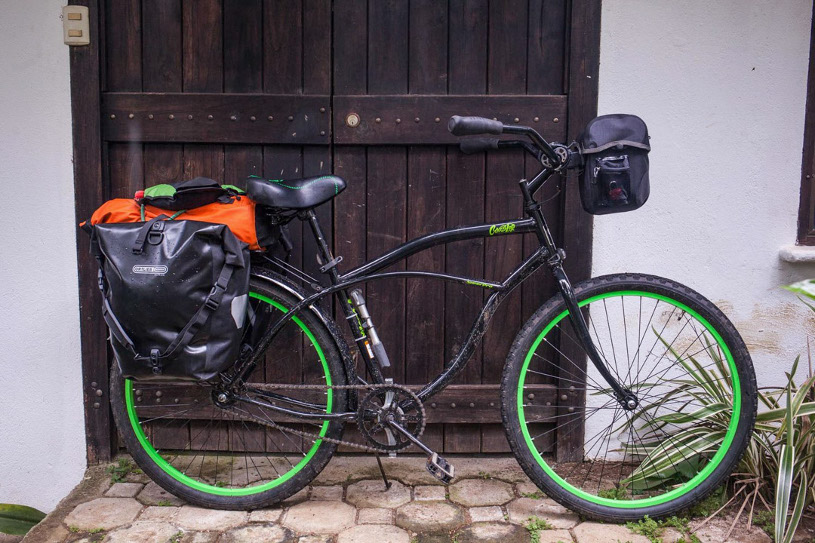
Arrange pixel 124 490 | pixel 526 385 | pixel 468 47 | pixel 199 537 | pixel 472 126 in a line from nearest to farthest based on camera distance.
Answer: pixel 472 126
pixel 199 537
pixel 124 490
pixel 468 47
pixel 526 385

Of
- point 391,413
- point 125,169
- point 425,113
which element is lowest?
point 391,413

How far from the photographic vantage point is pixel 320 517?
2430 millimetres

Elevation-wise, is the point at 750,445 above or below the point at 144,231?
below

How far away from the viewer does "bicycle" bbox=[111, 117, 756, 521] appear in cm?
237

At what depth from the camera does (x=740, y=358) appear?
234cm

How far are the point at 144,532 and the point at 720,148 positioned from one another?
2.63 metres

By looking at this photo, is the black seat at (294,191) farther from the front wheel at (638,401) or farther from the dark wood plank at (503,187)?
the front wheel at (638,401)

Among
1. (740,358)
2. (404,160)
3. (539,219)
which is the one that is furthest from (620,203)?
(404,160)

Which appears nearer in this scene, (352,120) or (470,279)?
(470,279)

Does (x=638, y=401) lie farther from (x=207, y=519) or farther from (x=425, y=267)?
(x=207, y=519)

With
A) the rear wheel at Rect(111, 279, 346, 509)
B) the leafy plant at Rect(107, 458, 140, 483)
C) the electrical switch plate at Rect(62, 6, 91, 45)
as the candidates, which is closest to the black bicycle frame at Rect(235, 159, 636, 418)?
the rear wheel at Rect(111, 279, 346, 509)

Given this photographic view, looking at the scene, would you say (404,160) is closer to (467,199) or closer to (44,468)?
(467,199)

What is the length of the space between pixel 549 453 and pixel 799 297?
3.98 ft

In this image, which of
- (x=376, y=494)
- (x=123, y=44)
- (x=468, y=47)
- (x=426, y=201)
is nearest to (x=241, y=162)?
(x=123, y=44)
